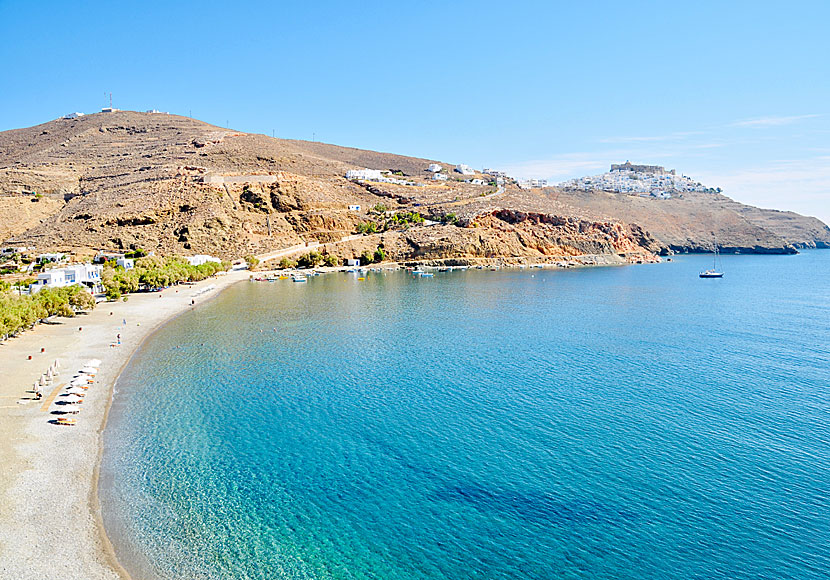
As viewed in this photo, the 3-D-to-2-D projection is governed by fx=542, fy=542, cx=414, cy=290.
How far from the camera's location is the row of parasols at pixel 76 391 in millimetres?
29047

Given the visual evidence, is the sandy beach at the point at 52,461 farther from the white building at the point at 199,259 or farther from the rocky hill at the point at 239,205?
the rocky hill at the point at 239,205

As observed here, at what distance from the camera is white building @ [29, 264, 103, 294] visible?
205ft

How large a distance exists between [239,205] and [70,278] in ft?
180

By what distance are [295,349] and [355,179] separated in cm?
11793

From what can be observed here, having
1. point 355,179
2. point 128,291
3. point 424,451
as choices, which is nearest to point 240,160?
point 355,179

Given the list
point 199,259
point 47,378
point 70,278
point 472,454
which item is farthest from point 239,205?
point 472,454

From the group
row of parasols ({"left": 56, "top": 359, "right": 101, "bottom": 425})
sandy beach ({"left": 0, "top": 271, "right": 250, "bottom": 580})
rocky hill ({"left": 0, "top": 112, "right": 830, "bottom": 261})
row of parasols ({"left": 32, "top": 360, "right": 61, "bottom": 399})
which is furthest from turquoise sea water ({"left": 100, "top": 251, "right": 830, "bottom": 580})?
rocky hill ({"left": 0, "top": 112, "right": 830, "bottom": 261})

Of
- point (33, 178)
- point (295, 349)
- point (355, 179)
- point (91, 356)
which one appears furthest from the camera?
point (355, 179)

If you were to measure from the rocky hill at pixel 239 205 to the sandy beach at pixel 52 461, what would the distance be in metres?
65.5

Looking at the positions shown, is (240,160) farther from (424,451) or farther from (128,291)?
(424,451)

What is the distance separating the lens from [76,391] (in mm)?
31359

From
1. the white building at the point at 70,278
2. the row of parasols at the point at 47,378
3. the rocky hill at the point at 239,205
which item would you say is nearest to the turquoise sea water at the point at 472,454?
the row of parasols at the point at 47,378

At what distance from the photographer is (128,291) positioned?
246 feet

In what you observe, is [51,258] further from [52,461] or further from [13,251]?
[52,461]
